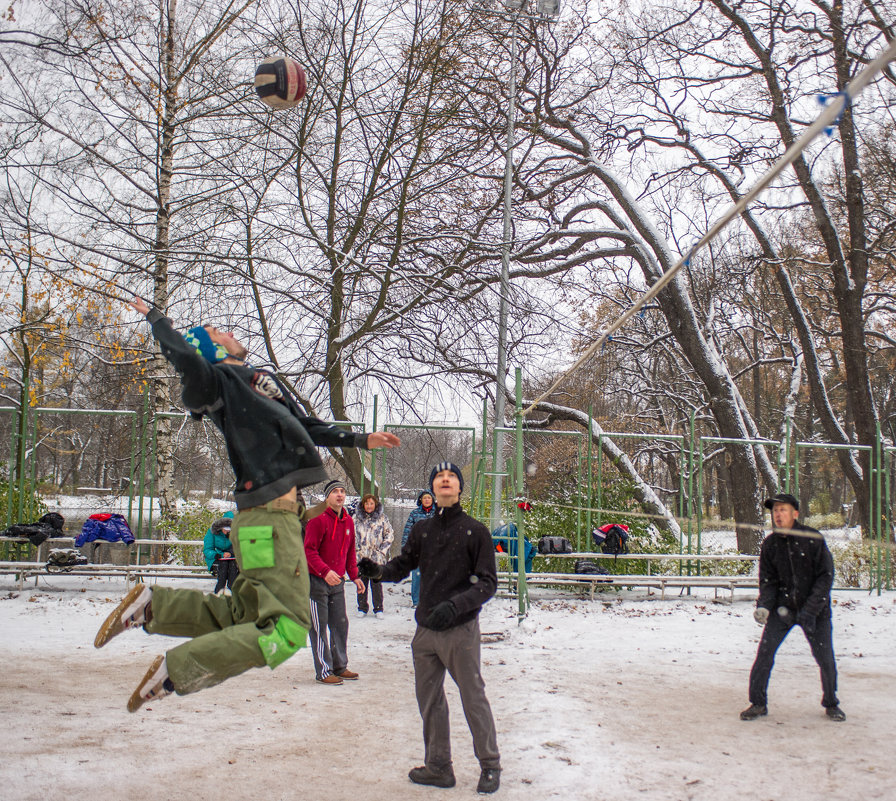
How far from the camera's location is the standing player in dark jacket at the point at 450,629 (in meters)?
4.62

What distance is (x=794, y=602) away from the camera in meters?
6.34

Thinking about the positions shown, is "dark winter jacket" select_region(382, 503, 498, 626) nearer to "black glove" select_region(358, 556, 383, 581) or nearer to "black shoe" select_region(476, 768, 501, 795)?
"black glove" select_region(358, 556, 383, 581)

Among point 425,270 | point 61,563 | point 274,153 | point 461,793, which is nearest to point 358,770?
point 461,793

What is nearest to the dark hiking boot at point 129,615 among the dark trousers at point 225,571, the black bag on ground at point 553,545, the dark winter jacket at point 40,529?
the dark trousers at point 225,571

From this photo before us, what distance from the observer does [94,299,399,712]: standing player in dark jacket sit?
11.1 ft

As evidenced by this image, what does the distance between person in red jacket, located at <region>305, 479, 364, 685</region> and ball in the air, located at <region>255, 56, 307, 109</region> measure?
3210mm

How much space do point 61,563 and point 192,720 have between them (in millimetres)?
6573

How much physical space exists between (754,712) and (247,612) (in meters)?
4.35

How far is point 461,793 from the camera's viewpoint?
14.9 feet

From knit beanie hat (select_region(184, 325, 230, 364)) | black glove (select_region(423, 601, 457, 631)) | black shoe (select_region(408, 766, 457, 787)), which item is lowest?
black shoe (select_region(408, 766, 457, 787))

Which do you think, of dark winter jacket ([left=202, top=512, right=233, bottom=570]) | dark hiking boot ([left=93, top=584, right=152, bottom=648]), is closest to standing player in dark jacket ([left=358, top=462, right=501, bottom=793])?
dark hiking boot ([left=93, top=584, right=152, bottom=648])

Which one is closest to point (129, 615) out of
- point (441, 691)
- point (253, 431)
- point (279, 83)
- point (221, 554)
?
point (253, 431)

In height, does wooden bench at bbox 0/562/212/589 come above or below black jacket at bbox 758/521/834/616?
below

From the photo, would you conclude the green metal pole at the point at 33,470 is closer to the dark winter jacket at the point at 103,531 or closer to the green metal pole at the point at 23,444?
the green metal pole at the point at 23,444
